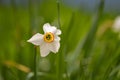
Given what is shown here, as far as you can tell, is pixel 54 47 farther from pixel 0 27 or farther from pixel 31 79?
pixel 0 27

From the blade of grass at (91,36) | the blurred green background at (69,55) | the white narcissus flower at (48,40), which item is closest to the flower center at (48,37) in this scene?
the white narcissus flower at (48,40)

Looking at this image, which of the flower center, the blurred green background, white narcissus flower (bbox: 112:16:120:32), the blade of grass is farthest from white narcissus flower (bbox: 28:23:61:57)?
white narcissus flower (bbox: 112:16:120:32)

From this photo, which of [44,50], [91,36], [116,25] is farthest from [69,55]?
[44,50]

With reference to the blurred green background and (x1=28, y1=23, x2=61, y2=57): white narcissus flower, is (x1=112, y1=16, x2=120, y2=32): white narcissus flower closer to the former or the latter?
the blurred green background

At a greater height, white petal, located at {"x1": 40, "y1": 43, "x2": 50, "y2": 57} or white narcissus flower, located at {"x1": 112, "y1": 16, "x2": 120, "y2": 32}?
white petal, located at {"x1": 40, "y1": 43, "x2": 50, "y2": 57}

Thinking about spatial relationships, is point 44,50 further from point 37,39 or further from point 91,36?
point 91,36

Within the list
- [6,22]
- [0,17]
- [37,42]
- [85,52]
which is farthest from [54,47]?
[0,17]

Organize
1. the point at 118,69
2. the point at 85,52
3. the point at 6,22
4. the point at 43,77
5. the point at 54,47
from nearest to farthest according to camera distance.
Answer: the point at 54,47 < the point at 118,69 < the point at 43,77 < the point at 85,52 < the point at 6,22

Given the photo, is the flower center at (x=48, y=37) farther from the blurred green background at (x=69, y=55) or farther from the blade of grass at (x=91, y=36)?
the blade of grass at (x=91, y=36)

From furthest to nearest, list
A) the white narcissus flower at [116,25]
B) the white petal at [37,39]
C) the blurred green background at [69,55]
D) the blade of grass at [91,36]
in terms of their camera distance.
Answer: the white narcissus flower at [116,25] < the blade of grass at [91,36] < the blurred green background at [69,55] < the white petal at [37,39]

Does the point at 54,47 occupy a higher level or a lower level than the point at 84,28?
higher

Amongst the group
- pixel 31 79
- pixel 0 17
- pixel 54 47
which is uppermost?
pixel 54 47
